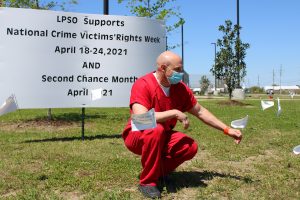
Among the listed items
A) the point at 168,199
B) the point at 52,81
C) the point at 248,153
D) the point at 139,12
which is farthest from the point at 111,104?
the point at 139,12

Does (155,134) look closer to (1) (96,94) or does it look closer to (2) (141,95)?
(2) (141,95)

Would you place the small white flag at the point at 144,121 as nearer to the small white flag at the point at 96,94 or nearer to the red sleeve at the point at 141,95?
the red sleeve at the point at 141,95

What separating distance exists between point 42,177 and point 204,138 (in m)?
3.81

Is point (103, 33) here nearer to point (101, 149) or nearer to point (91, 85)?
point (91, 85)

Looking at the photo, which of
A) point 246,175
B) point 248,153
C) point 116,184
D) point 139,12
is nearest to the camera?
point 116,184

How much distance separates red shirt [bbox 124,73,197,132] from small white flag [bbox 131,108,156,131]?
0.26m

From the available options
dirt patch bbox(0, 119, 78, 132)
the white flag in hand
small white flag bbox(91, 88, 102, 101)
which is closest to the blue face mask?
the white flag in hand

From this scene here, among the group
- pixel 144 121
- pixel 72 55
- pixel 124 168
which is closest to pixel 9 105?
pixel 72 55

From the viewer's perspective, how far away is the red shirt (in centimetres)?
415

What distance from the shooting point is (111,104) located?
7.93 m

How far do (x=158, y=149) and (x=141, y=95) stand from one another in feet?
1.67

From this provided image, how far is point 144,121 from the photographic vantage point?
3848mm

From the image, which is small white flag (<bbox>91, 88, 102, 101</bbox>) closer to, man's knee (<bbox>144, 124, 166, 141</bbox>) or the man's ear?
the man's ear

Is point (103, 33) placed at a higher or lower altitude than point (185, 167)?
higher
